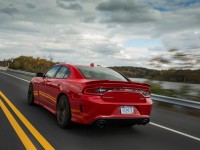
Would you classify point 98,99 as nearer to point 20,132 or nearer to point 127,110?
point 127,110

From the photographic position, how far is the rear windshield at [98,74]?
7.09 meters

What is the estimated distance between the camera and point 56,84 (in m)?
7.53

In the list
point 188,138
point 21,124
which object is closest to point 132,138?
point 188,138

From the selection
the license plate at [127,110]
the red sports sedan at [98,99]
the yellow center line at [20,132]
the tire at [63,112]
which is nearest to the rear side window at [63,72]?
the red sports sedan at [98,99]

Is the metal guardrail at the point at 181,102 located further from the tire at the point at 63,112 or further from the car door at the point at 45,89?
the tire at the point at 63,112

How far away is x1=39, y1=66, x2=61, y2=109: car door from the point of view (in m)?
8.19

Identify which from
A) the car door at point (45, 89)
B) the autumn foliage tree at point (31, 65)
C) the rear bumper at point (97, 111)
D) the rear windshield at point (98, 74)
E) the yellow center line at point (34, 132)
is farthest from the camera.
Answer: the autumn foliage tree at point (31, 65)

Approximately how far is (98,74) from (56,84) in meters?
1.06

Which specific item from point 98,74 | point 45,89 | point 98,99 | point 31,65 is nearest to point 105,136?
point 98,99

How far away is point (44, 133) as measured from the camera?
625 cm

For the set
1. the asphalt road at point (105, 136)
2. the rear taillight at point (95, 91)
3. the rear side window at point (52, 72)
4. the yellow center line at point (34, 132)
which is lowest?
the asphalt road at point (105, 136)

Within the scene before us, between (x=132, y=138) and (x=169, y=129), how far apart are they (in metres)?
1.61

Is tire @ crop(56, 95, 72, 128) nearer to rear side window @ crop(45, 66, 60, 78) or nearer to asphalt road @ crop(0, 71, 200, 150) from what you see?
asphalt road @ crop(0, 71, 200, 150)

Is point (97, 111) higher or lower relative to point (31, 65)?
lower
